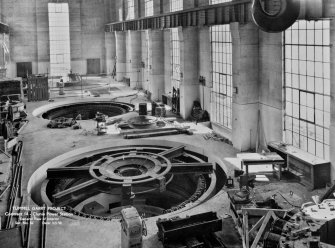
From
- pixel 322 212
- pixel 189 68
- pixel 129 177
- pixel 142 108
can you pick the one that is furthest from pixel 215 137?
pixel 322 212

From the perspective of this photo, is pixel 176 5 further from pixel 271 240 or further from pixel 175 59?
pixel 271 240

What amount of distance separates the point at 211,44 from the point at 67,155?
9.60m

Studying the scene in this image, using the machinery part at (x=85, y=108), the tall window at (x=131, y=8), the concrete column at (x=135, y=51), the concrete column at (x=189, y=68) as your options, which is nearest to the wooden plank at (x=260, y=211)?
the concrete column at (x=189, y=68)

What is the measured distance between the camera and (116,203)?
67.8 feet

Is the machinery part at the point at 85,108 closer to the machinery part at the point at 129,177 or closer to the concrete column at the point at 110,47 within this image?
the machinery part at the point at 129,177

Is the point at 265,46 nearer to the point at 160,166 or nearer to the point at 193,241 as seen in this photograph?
the point at 160,166

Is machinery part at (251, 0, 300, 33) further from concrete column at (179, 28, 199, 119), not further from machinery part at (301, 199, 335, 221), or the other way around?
concrete column at (179, 28, 199, 119)

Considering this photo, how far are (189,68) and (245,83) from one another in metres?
6.43

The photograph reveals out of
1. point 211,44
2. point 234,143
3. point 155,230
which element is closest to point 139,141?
point 234,143

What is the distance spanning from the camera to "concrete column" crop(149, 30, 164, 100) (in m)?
28.5

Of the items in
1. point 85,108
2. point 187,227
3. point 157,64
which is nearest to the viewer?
point 187,227

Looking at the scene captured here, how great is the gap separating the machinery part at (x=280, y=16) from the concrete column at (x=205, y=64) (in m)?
8.84

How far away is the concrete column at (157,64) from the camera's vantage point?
93.5ft

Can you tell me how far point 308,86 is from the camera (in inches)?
560
